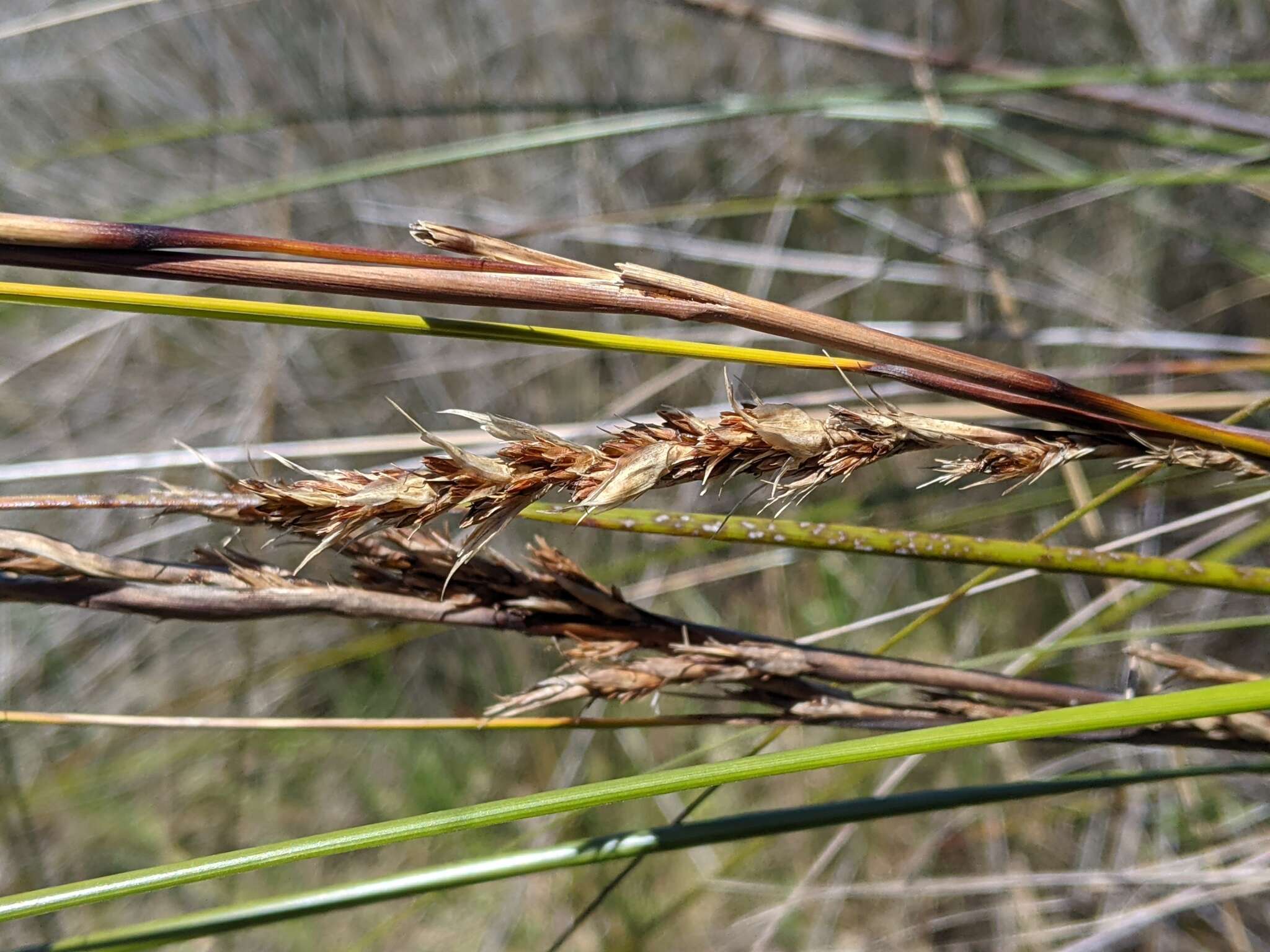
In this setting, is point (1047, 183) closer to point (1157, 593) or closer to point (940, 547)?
point (1157, 593)

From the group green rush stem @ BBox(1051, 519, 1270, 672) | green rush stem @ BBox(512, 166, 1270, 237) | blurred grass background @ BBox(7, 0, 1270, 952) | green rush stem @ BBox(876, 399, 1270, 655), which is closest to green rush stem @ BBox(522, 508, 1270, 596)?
green rush stem @ BBox(876, 399, 1270, 655)

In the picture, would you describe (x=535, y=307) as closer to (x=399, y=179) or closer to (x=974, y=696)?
(x=974, y=696)

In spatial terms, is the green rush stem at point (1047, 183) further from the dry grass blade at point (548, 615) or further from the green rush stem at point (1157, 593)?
the dry grass blade at point (548, 615)

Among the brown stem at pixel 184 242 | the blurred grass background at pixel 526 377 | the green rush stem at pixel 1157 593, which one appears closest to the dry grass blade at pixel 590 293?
the brown stem at pixel 184 242

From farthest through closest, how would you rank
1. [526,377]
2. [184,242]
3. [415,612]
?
[526,377], [415,612], [184,242]

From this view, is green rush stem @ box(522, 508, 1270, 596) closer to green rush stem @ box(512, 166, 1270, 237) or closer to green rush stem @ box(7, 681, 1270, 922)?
green rush stem @ box(7, 681, 1270, 922)

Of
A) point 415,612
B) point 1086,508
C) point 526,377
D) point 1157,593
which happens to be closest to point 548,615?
point 415,612
